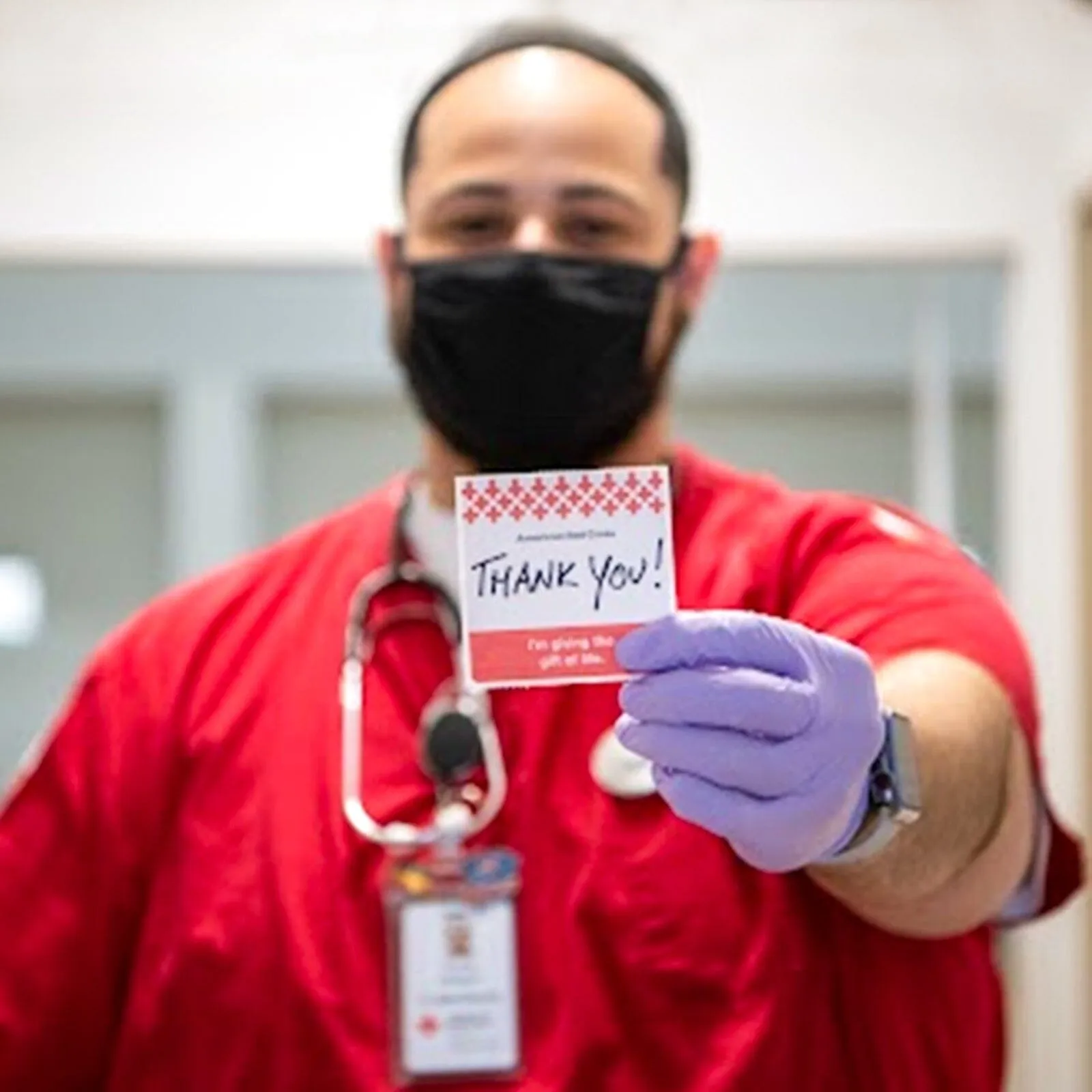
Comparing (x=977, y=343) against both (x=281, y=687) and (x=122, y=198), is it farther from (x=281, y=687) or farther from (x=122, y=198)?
(x=281, y=687)

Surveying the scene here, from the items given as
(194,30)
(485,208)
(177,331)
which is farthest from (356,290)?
(485,208)

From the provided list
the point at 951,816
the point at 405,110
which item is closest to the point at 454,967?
the point at 951,816

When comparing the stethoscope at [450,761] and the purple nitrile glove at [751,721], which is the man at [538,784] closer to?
the stethoscope at [450,761]

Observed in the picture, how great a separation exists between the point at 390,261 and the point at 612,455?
0.24 metres

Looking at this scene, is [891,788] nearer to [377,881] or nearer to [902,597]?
[902,597]

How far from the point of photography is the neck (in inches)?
49.6

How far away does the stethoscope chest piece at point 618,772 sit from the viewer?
46.3 inches

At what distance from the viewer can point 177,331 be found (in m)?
3.15

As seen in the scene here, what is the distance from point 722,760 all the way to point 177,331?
2.44 m

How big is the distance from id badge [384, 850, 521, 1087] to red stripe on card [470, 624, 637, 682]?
0.36 meters

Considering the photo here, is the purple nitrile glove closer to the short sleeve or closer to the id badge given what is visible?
the short sleeve

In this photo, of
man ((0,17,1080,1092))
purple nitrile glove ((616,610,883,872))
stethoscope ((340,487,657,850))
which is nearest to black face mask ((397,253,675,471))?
man ((0,17,1080,1092))

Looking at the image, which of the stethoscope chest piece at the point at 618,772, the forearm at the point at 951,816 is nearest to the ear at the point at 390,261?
the stethoscope chest piece at the point at 618,772

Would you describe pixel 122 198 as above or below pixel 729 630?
above
